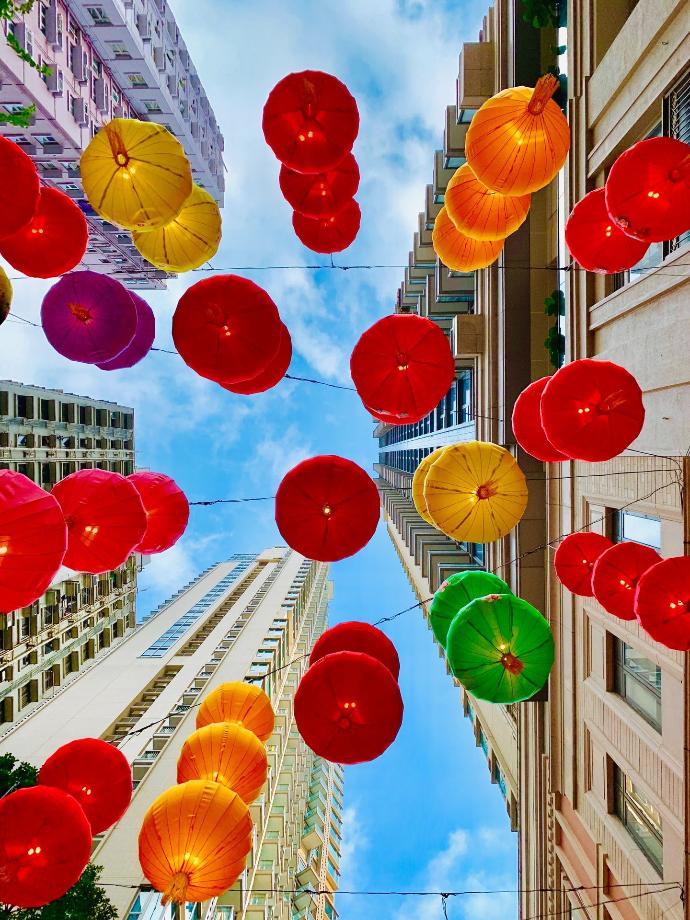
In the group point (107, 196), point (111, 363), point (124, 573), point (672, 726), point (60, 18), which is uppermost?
point (60, 18)

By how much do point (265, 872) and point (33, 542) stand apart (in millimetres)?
25513

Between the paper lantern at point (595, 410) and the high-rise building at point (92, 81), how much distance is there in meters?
18.7

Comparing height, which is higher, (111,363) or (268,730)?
(111,363)

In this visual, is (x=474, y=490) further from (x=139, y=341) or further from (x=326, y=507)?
(x=139, y=341)

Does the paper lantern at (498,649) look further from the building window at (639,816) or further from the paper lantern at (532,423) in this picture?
the building window at (639,816)

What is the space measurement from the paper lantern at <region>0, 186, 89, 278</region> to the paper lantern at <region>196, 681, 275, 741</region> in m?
7.46

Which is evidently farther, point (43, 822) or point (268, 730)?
point (268, 730)

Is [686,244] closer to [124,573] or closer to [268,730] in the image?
[268,730]

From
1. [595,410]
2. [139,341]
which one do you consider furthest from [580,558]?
[139,341]

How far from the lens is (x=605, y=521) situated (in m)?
9.23

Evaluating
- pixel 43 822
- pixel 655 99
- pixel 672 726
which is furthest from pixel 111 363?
pixel 672 726

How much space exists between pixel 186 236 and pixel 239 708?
27.5ft

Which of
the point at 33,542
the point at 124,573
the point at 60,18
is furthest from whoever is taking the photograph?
the point at 124,573

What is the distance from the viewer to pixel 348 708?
20.0 feet
